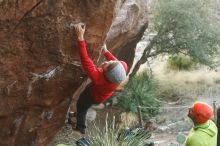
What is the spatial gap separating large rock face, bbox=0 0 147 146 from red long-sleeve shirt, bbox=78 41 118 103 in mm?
251

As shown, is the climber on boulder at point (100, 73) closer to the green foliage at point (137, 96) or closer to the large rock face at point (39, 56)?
the large rock face at point (39, 56)

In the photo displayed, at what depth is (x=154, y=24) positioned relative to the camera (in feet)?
66.0

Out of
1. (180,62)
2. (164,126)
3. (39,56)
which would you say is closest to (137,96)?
(164,126)

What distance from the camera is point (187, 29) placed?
62.2 feet

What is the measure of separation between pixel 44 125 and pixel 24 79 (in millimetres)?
1538

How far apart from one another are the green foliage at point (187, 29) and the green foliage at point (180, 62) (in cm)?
250

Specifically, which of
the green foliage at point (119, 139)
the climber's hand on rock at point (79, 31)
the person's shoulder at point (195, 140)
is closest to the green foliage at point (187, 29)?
the green foliage at point (119, 139)

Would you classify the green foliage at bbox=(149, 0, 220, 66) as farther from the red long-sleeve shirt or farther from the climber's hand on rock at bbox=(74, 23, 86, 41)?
the climber's hand on rock at bbox=(74, 23, 86, 41)

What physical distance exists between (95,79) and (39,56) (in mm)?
1005

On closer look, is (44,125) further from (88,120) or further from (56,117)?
(88,120)

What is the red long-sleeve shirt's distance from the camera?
7.80 metres

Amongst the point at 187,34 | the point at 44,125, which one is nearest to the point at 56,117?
the point at 44,125

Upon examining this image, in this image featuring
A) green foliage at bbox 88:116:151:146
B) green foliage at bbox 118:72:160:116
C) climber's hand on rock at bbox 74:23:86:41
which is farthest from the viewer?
green foliage at bbox 118:72:160:116

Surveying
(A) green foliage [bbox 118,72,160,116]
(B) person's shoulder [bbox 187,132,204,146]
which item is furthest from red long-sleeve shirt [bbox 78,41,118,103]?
(A) green foliage [bbox 118,72,160,116]
